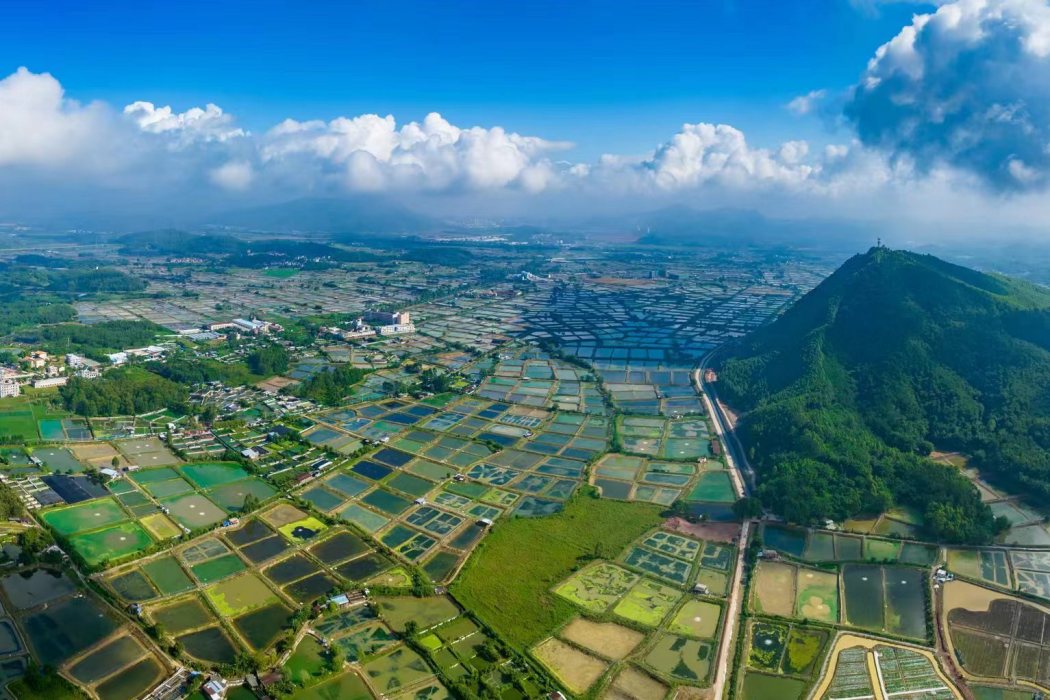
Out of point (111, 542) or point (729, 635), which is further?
point (111, 542)

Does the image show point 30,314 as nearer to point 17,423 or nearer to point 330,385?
point 17,423

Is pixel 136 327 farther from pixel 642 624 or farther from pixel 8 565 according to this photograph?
pixel 642 624

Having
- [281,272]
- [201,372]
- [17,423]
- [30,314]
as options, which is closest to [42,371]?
[201,372]

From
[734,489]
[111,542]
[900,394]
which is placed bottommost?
[111,542]

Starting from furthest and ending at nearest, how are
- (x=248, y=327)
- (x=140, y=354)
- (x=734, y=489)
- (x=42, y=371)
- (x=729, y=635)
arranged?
(x=248, y=327), (x=140, y=354), (x=42, y=371), (x=734, y=489), (x=729, y=635)

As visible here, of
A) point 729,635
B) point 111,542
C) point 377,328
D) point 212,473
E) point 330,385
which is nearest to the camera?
point 729,635

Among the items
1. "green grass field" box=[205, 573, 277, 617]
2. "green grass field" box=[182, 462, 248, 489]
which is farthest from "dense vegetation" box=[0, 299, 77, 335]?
"green grass field" box=[205, 573, 277, 617]

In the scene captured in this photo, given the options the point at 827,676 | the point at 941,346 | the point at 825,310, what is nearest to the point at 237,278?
the point at 825,310
